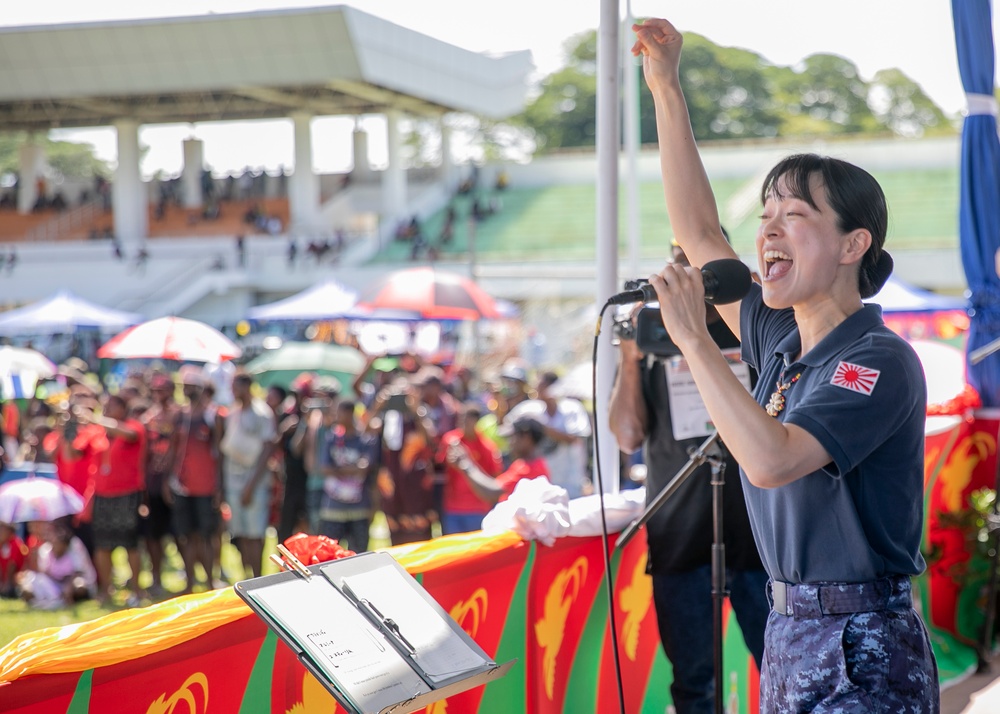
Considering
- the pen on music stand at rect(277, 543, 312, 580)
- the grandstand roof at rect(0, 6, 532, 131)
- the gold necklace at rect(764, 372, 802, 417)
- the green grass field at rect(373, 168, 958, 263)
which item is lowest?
the pen on music stand at rect(277, 543, 312, 580)

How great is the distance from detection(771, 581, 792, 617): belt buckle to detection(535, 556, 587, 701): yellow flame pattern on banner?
118 centimetres

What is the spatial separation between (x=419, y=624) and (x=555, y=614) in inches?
45.0

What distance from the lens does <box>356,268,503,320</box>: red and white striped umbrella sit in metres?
13.2

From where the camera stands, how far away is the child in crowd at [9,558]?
28.0 ft

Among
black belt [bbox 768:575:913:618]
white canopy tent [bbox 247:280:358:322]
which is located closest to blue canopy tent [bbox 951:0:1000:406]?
black belt [bbox 768:575:913:618]

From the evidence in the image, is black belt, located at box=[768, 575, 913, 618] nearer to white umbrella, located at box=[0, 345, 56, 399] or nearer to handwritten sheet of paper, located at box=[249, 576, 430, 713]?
handwritten sheet of paper, located at box=[249, 576, 430, 713]

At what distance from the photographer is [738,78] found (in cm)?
5344

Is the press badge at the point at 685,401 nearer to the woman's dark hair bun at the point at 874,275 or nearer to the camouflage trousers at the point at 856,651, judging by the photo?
the woman's dark hair bun at the point at 874,275

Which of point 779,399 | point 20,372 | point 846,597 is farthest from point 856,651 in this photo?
point 20,372

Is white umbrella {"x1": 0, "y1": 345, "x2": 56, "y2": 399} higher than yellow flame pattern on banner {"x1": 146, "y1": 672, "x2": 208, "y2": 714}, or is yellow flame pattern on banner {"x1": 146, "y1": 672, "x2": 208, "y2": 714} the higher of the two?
yellow flame pattern on banner {"x1": 146, "y1": 672, "x2": 208, "y2": 714}

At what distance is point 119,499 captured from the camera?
816 cm

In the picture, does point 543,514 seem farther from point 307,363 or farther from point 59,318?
point 59,318

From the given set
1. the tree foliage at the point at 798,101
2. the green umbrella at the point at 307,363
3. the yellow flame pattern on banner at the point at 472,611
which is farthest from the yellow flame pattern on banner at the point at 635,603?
the tree foliage at the point at 798,101

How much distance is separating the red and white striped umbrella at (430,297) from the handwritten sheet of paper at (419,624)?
10877 millimetres
